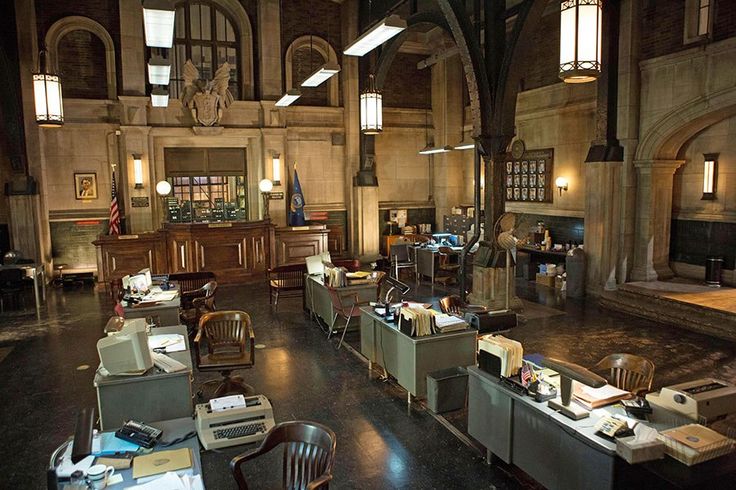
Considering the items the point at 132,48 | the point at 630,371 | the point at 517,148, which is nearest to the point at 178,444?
the point at 630,371

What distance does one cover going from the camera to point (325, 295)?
9344 millimetres

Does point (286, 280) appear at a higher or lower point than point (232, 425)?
lower

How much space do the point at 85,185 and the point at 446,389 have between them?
467 inches

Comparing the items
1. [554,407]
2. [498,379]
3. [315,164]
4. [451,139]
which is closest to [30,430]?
[498,379]

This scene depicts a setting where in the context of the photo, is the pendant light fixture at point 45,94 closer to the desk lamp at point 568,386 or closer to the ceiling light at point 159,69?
the ceiling light at point 159,69

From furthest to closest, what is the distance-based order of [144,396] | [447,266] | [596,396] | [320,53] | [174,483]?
1. [320,53]
2. [447,266]
3. [144,396]
4. [596,396]
5. [174,483]

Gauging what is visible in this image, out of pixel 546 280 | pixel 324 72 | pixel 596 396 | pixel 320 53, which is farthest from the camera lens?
pixel 320 53

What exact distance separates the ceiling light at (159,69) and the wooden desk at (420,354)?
5876mm

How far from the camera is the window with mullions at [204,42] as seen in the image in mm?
14773

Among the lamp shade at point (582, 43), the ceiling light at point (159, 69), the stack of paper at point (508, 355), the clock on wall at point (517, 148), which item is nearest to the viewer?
the stack of paper at point (508, 355)

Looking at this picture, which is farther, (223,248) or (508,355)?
(223,248)

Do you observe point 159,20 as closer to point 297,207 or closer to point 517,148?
point 297,207

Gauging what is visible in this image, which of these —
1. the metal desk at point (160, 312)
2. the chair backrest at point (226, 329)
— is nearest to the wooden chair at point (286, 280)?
the metal desk at point (160, 312)

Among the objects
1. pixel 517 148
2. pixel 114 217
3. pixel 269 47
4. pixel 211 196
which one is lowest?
pixel 114 217
